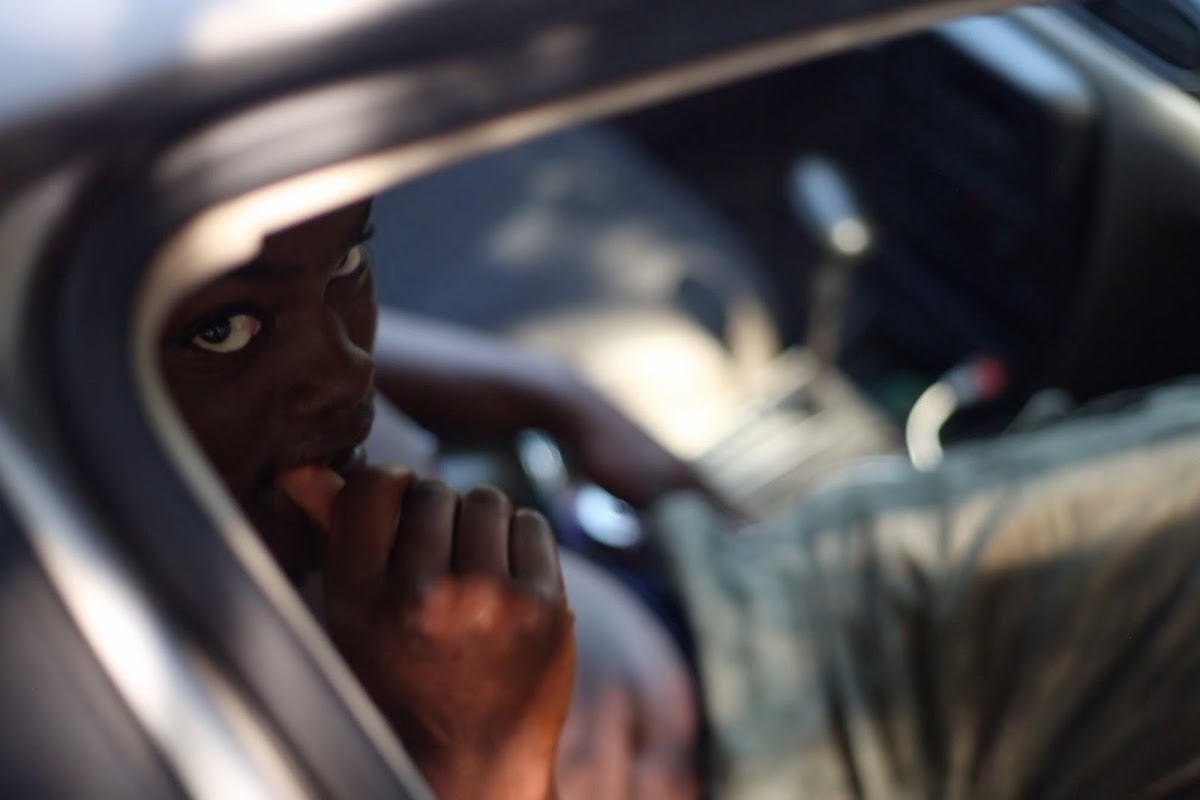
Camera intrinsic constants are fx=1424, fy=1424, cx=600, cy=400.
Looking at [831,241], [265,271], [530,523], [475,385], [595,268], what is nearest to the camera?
[265,271]

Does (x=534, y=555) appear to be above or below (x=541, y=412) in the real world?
below

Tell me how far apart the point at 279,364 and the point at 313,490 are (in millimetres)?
→ 66

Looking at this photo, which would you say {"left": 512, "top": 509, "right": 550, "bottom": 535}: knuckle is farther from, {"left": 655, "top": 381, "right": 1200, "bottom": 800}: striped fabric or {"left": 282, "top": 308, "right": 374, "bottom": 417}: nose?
{"left": 655, "top": 381, "right": 1200, "bottom": 800}: striped fabric

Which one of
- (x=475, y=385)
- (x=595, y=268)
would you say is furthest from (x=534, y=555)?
(x=595, y=268)

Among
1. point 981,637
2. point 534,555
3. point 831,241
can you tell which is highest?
point 831,241

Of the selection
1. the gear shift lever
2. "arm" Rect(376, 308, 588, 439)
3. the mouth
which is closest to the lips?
the mouth

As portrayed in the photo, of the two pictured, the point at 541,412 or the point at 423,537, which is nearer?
the point at 423,537

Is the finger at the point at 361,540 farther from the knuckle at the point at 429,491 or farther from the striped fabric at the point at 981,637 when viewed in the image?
the striped fabric at the point at 981,637

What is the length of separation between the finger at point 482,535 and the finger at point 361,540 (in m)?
0.03

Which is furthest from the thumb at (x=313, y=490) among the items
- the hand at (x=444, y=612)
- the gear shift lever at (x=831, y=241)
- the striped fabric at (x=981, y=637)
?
the gear shift lever at (x=831, y=241)

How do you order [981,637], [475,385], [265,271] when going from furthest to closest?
[475,385]
[981,637]
[265,271]

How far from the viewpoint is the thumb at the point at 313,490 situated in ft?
1.86

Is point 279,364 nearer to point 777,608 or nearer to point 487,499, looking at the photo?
point 487,499

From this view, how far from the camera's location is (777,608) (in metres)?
0.90
